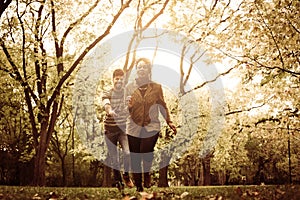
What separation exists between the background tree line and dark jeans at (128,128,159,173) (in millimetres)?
2376

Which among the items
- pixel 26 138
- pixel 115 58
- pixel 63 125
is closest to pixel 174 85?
pixel 115 58

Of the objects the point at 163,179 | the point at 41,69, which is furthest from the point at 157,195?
the point at 163,179

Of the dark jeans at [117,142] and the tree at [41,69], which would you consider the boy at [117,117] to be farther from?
the tree at [41,69]

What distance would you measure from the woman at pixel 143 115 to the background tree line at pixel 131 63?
2.04 meters

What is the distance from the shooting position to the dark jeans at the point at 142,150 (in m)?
7.79

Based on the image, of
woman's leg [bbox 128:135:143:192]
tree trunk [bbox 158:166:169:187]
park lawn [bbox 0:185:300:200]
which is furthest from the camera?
tree trunk [bbox 158:166:169:187]

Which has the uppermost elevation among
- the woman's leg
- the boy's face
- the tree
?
the tree

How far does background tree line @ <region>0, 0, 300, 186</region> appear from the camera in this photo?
11422mm

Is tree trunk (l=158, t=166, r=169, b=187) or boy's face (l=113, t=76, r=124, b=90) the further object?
tree trunk (l=158, t=166, r=169, b=187)

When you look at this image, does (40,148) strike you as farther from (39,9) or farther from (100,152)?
(100,152)

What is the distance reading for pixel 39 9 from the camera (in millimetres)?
19453

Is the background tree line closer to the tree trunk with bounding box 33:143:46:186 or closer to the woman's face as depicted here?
the tree trunk with bounding box 33:143:46:186

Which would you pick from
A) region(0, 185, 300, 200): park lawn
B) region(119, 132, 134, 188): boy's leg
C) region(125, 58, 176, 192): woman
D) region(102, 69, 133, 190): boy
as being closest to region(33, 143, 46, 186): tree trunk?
region(0, 185, 300, 200): park lawn

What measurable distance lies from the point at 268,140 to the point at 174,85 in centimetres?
3234
